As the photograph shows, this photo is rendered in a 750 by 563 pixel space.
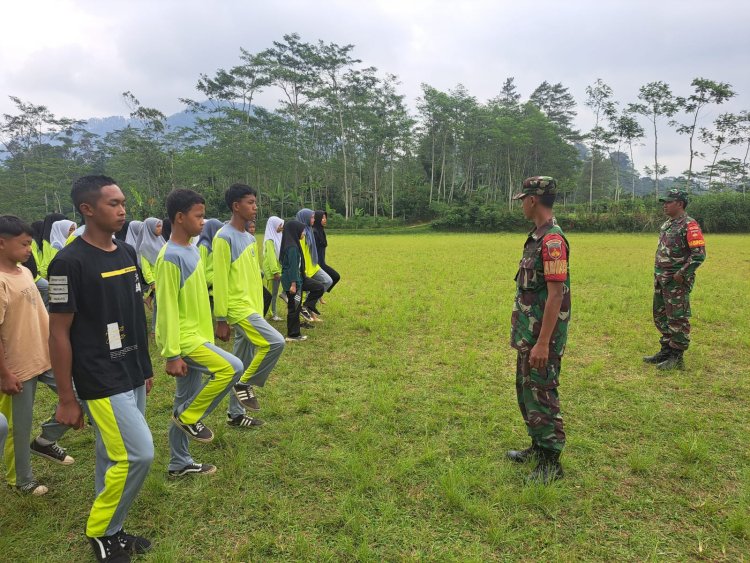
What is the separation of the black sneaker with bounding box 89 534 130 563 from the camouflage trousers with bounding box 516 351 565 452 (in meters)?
2.77

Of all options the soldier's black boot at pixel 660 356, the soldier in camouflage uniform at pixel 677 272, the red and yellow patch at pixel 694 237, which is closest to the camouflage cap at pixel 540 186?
the soldier in camouflage uniform at pixel 677 272

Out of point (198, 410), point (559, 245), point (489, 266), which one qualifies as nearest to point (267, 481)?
point (198, 410)

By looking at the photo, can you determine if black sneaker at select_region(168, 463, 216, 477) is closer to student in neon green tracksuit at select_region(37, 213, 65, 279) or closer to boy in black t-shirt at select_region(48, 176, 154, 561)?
boy in black t-shirt at select_region(48, 176, 154, 561)

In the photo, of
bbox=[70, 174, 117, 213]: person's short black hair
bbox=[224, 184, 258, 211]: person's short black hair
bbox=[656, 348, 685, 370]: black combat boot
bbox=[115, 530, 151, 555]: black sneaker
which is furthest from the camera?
bbox=[656, 348, 685, 370]: black combat boot

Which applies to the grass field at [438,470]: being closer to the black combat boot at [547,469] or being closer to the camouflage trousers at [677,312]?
the black combat boot at [547,469]

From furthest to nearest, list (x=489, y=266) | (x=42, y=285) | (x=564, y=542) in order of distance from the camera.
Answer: (x=489, y=266), (x=42, y=285), (x=564, y=542)

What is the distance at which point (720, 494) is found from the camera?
309 cm

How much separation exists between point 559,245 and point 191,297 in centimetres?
264

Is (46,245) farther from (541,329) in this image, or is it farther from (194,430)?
(541,329)

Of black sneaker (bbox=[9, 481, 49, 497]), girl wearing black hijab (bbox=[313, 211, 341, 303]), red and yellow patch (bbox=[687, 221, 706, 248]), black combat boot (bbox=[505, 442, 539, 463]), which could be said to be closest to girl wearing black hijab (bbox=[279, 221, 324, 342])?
girl wearing black hijab (bbox=[313, 211, 341, 303])

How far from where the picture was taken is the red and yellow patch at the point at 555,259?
2973 mm

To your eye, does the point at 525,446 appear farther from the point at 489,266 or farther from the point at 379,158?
the point at 379,158

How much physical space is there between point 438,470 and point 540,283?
1651 mm

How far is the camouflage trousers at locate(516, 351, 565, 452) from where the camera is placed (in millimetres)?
3150
